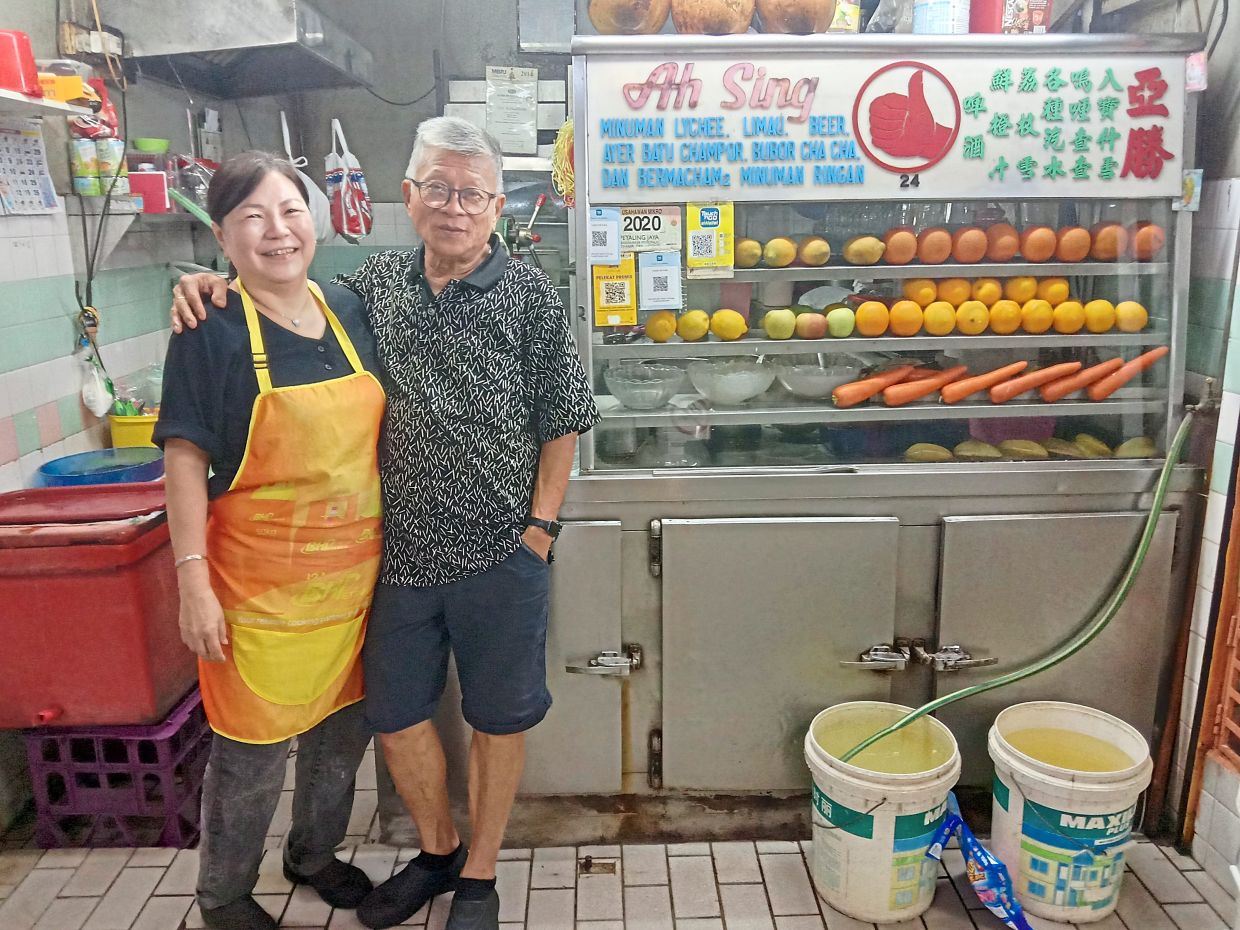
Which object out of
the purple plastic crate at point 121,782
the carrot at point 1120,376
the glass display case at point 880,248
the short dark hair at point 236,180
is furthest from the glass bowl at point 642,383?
the purple plastic crate at point 121,782

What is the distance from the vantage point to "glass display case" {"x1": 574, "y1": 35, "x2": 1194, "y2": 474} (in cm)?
241

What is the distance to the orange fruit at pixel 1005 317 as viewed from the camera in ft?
8.42

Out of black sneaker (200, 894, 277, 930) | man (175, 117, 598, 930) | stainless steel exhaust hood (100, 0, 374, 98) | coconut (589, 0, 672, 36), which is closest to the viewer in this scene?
man (175, 117, 598, 930)

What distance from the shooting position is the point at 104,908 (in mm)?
2393

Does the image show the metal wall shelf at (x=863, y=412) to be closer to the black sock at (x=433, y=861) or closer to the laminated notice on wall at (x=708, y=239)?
the laminated notice on wall at (x=708, y=239)

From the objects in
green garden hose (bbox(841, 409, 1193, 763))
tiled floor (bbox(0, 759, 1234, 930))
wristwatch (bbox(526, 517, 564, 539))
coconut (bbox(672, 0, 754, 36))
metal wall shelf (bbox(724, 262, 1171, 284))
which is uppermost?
coconut (bbox(672, 0, 754, 36))

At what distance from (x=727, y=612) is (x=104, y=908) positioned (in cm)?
181

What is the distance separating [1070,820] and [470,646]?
1.51m

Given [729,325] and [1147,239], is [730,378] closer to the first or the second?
[729,325]

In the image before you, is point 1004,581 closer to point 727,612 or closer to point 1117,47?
point 727,612

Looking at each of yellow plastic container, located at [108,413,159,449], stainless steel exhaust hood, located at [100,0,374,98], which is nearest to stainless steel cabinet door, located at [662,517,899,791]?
yellow plastic container, located at [108,413,159,449]

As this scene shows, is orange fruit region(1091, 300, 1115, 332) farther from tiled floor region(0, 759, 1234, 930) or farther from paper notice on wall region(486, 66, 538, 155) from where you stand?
paper notice on wall region(486, 66, 538, 155)

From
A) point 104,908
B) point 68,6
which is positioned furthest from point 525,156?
point 104,908

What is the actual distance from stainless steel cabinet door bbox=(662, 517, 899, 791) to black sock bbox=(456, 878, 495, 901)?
0.62m
